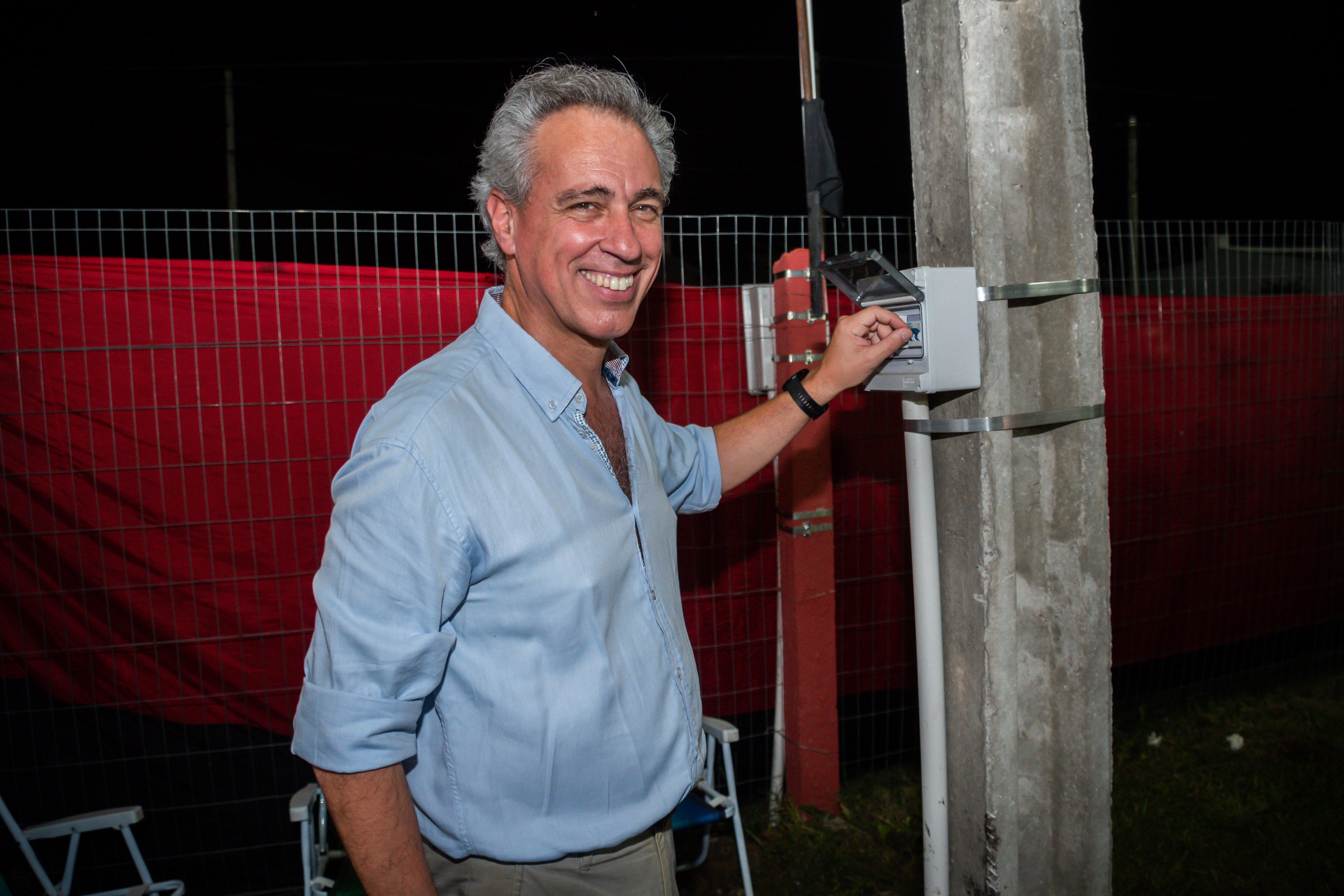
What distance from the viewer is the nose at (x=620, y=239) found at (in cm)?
133

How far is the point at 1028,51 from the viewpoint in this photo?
1.55 meters

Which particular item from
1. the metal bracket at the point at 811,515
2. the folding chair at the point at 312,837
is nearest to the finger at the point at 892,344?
the metal bracket at the point at 811,515

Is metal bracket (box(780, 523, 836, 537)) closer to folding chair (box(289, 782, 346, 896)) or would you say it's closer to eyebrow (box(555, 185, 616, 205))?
folding chair (box(289, 782, 346, 896))

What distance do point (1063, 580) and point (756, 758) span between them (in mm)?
1955

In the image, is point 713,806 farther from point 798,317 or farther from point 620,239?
point 620,239

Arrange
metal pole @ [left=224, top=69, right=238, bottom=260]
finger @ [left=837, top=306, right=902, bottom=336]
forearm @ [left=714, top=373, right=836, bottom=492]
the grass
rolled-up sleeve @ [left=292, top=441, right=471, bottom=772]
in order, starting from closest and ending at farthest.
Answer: rolled-up sleeve @ [left=292, top=441, right=471, bottom=772], finger @ [left=837, top=306, right=902, bottom=336], forearm @ [left=714, top=373, right=836, bottom=492], the grass, metal pole @ [left=224, top=69, right=238, bottom=260]

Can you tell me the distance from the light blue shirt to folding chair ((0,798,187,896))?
1617 mm

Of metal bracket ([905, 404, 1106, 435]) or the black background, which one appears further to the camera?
the black background

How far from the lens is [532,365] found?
4.29 feet

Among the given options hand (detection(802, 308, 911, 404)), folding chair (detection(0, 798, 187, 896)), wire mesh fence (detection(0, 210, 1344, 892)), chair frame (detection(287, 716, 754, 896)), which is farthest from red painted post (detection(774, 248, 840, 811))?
folding chair (detection(0, 798, 187, 896))

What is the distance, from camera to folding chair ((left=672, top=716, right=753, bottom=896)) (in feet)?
8.11

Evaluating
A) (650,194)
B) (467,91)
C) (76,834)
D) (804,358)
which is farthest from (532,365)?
(467,91)

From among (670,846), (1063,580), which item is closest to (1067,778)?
(1063,580)

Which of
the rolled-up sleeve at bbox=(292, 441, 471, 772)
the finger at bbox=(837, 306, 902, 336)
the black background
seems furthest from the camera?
the black background
